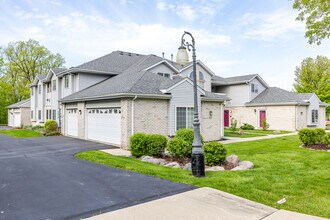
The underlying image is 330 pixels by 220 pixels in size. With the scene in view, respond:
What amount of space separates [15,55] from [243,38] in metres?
42.9

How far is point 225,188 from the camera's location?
6.36m

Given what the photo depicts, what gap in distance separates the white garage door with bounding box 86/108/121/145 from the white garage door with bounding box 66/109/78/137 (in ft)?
7.47

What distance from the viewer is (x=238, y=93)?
29891 millimetres

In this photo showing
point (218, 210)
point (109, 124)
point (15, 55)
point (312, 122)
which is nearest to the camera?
point (218, 210)

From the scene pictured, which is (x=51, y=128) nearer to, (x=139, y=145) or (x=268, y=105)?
(x=139, y=145)

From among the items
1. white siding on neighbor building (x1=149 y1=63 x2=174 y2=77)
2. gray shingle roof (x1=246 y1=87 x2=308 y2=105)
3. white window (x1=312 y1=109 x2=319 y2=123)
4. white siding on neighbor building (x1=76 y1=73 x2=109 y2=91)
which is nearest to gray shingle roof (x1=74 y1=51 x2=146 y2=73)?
white siding on neighbor building (x1=76 y1=73 x2=109 y2=91)

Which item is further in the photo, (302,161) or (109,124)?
(109,124)

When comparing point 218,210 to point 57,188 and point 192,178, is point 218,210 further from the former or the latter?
point 57,188

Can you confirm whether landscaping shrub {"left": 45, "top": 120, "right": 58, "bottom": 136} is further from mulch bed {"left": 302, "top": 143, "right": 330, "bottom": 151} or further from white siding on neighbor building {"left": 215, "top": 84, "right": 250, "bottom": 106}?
white siding on neighbor building {"left": 215, "top": 84, "right": 250, "bottom": 106}

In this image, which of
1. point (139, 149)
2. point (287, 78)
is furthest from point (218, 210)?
point (287, 78)

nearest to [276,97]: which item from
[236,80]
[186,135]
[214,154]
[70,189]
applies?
[236,80]

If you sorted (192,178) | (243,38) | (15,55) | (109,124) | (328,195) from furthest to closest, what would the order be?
(15,55) → (243,38) → (109,124) → (192,178) → (328,195)

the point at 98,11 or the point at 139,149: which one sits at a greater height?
the point at 98,11

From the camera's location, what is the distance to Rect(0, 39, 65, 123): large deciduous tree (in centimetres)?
4588
